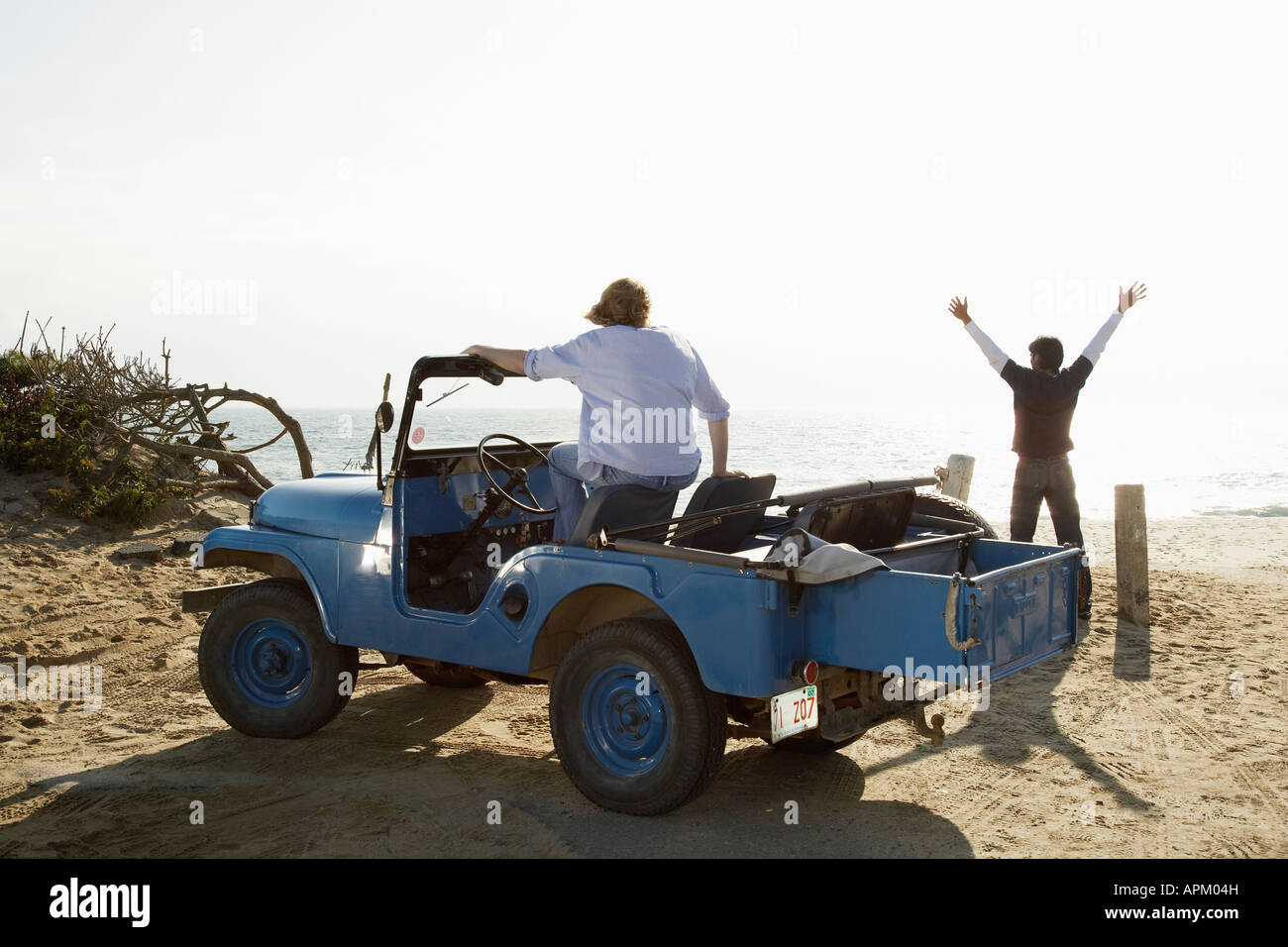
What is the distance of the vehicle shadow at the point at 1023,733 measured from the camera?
5.47 meters

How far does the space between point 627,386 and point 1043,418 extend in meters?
4.61

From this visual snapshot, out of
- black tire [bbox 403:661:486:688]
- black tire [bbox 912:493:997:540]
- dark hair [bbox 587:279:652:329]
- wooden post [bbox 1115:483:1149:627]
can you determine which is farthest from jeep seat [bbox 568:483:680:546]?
wooden post [bbox 1115:483:1149:627]

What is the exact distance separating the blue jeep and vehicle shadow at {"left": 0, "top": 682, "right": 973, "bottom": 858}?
20 cm

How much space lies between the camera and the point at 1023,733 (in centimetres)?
611

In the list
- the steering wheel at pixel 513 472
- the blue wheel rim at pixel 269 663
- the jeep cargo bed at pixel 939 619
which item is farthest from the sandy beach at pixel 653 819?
the steering wheel at pixel 513 472

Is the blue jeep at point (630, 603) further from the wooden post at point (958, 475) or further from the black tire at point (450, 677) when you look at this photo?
the wooden post at point (958, 475)

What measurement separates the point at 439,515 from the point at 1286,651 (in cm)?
604

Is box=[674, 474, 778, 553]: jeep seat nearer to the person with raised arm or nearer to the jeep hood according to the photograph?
the jeep hood

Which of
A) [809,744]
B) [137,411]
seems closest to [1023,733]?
[809,744]

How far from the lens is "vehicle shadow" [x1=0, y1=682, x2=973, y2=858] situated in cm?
456

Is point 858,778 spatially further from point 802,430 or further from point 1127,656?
point 802,430

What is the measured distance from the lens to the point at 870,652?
4.33 m

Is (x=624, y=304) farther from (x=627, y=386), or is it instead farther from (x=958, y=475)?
(x=958, y=475)

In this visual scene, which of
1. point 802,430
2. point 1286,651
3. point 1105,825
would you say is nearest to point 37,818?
point 1105,825
